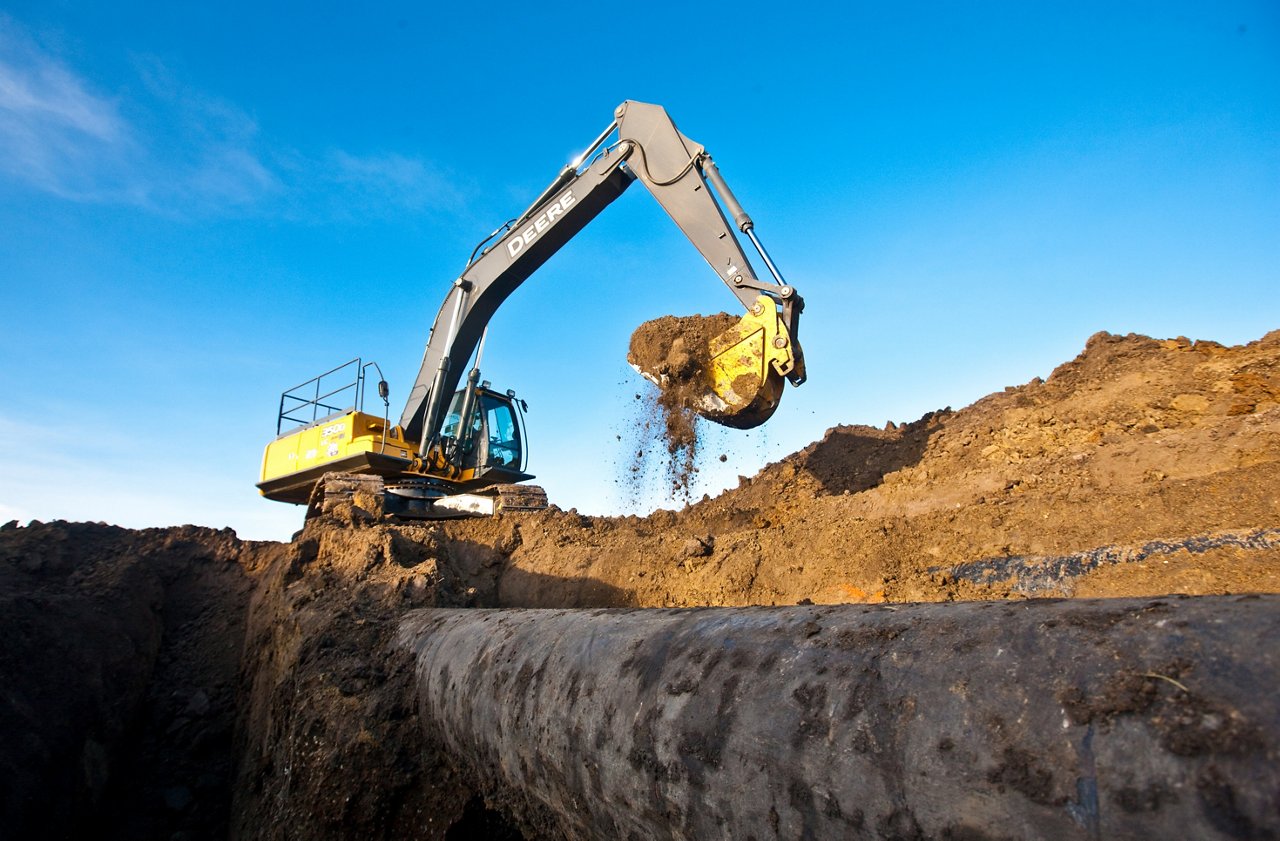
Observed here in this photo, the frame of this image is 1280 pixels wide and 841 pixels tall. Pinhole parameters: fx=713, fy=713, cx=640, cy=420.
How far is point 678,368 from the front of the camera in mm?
9391

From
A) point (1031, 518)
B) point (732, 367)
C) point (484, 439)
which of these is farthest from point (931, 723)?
point (484, 439)

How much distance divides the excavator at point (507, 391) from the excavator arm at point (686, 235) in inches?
0.7

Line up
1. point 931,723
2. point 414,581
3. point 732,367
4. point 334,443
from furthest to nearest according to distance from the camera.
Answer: point 334,443 → point 732,367 → point 414,581 → point 931,723

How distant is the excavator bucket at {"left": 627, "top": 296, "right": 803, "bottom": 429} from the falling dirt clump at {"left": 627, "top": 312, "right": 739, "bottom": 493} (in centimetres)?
1

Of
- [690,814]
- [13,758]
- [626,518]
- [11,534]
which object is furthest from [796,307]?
[11,534]

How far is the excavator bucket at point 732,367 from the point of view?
8.52m

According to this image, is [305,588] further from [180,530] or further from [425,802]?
[180,530]

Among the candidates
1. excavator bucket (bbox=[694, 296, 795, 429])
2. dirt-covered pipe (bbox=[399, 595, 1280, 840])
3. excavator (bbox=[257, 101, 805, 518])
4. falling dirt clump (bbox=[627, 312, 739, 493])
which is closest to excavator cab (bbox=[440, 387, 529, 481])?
excavator (bbox=[257, 101, 805, 518])

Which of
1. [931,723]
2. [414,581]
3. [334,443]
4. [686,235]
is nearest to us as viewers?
[931,723]

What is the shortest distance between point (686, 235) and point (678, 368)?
2.01 m

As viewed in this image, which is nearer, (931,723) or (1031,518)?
(931,723)

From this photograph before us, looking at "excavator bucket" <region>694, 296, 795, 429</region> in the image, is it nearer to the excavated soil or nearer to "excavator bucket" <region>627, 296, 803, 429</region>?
"excavator bucket" <region>627, 296, 803, 429</region>

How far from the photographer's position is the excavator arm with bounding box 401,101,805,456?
340 inches

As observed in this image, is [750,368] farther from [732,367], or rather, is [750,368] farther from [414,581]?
[414,581]
